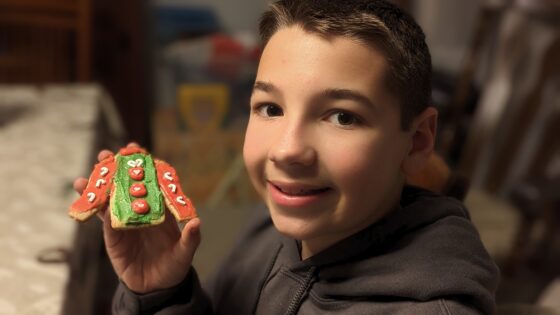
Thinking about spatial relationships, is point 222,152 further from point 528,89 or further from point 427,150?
point 427,150

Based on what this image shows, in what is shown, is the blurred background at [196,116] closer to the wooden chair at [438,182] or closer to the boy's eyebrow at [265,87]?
the wooden chair at [438,182]

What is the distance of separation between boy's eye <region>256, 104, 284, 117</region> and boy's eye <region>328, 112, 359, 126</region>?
2.3 inches

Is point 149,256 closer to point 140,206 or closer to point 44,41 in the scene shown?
point 140,206

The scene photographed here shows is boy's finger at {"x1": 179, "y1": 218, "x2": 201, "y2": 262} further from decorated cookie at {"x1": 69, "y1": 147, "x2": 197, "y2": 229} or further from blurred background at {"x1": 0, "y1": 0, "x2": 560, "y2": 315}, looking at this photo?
blurred background at {"x1": 0, "y1": 0, "x2": 560, "y2": 315}

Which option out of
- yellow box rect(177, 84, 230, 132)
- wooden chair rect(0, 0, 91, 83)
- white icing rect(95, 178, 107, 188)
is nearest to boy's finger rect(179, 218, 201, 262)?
white icing rect(95, 178, 107, 188)

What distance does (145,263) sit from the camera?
2.42 feet

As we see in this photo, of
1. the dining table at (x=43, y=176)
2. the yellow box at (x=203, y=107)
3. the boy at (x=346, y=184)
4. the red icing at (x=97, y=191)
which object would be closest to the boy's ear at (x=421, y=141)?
the boy at (x=346, y=184)

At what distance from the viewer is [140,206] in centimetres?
65

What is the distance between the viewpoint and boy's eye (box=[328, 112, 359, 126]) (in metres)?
0.63

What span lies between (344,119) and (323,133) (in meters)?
0.03

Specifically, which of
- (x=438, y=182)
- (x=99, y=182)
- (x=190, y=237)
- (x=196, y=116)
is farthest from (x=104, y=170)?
(x=196, y=116)

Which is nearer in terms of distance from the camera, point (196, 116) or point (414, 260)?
point (414, 260)

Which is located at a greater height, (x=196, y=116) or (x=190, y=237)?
(x=190, y=237)

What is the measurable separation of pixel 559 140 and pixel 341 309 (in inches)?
64.7
